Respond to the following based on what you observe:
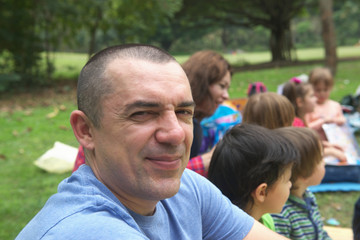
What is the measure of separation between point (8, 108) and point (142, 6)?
6.50m

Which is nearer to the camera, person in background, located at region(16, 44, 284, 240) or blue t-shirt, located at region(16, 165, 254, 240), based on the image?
blue t-shirt, located at region(16, 165, 254, 240)

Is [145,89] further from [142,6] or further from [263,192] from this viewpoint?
[142,6]

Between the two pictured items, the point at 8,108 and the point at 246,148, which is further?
the point at 8,108

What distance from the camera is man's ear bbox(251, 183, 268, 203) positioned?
219cm

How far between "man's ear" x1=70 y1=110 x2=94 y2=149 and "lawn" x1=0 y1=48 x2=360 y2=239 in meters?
2.55

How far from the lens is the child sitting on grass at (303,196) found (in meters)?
2.62

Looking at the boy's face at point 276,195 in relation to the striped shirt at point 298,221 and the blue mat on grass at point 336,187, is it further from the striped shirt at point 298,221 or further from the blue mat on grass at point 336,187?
the blue mat on grass at point 336,187

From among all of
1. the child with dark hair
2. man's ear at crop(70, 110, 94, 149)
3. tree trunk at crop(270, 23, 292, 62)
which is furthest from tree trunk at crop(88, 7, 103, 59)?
man's ear at crop(70, 110, 94, 149)

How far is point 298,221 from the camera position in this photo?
2.64 metres

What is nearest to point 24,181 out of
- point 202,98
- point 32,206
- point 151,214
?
point 32,206

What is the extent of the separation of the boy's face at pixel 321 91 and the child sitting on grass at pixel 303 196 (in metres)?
3.22

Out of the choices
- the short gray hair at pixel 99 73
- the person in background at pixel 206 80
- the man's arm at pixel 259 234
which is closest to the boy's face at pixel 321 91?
the person in background at pixel 206 80

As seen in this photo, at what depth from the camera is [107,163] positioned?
1.24 metres

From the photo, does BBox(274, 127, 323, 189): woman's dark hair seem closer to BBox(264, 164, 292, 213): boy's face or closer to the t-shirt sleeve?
BBox(264, 164, 292, 213): boy's face
